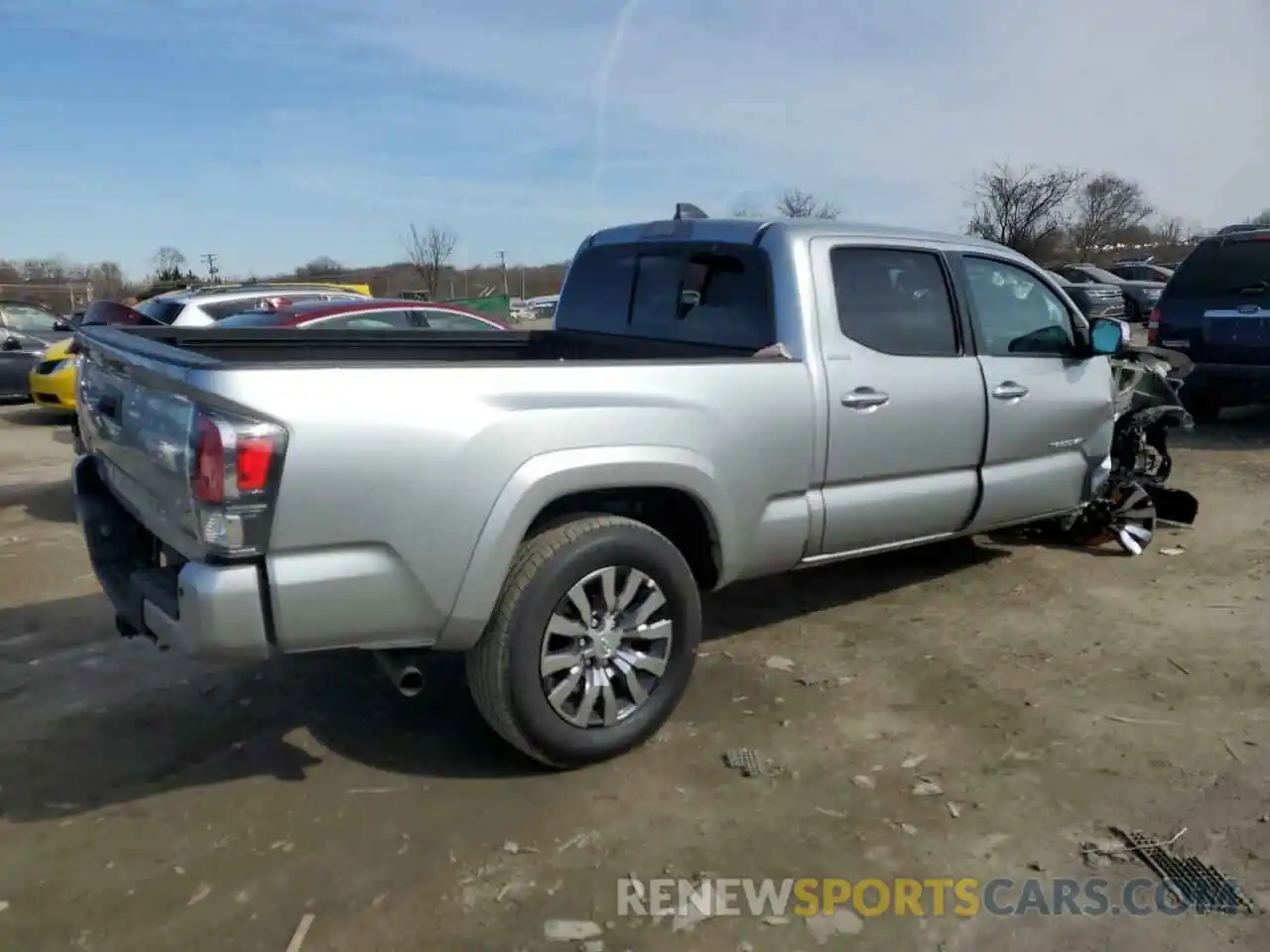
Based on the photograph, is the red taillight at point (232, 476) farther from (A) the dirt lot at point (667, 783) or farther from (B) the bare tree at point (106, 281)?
(B) the bare tree at point (106, 281)

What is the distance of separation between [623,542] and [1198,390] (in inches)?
327

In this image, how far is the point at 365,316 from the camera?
9117 millimetres

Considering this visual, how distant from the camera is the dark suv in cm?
899

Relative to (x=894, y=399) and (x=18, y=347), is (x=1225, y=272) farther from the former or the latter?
(x=18, y=347)

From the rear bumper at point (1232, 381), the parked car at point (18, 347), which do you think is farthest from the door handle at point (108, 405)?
the parked car at point (18, 347)

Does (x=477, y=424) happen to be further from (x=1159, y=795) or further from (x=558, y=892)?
(x=1159, y=795)

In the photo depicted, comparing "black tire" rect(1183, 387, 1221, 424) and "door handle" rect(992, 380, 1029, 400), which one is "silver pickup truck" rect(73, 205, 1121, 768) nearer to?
"door handle" rect(992, 380, 1029, 400)

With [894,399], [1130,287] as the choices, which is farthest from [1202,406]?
[1130,287]

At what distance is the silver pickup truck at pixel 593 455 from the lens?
277 centimetres

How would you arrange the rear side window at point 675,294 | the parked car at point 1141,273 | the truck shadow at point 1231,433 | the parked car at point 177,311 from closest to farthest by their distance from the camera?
the rear side window at point 675,294
the truck shadow at point 1231,433
the parked car at point 177,311
the parked car at point 1141,273

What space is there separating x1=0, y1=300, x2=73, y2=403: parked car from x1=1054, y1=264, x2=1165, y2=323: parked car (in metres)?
18.5

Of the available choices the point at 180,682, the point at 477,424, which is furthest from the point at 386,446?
the point at 180,682

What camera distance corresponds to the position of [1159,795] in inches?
129

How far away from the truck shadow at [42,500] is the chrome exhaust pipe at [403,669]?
5066 millimetres
